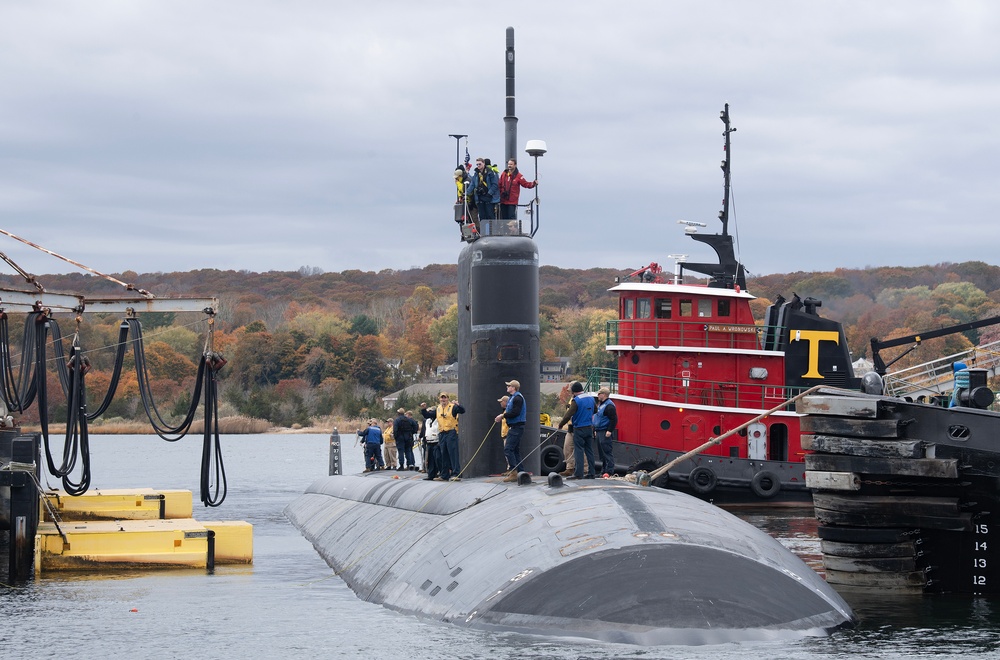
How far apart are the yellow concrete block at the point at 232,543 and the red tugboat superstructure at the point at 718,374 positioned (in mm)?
13876

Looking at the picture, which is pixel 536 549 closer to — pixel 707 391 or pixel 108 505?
pixel 108 505

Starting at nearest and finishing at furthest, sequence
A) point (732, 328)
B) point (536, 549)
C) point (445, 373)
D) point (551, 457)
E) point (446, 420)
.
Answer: point (536, 549), point (446, 420), point (551, 457), point (732, 328), point (445, 373)

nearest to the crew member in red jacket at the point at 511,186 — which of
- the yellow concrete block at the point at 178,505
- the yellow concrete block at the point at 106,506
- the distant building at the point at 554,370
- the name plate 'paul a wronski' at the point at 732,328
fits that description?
the yellow concrete block at the point at 106,506

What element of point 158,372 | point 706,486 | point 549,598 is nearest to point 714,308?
point 706,486

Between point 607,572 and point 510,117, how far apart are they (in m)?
9.12

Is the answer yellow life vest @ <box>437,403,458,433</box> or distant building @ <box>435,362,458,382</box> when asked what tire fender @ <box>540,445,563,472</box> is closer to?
yellow life vest @ <box>437,403,458,433</box>

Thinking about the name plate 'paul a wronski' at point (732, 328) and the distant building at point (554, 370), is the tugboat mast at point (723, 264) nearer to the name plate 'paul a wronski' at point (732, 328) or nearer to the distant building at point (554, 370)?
the name plate 'paul a wronski' at point (732, 328)

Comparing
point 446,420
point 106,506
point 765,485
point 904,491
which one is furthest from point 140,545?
point 765,485

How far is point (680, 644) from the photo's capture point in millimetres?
11016

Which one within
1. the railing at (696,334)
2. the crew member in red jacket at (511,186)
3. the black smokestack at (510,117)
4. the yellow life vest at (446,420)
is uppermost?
the black smokestack at (510,117)

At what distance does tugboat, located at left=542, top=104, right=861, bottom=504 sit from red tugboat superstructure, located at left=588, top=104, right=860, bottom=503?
0.09 feet

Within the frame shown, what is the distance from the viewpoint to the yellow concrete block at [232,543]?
840 inches

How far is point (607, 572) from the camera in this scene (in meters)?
11.7

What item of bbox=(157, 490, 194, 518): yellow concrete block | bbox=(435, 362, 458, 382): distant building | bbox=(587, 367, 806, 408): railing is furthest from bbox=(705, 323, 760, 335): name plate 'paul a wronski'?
bbox=(435, 362, 458, 382): distant building
